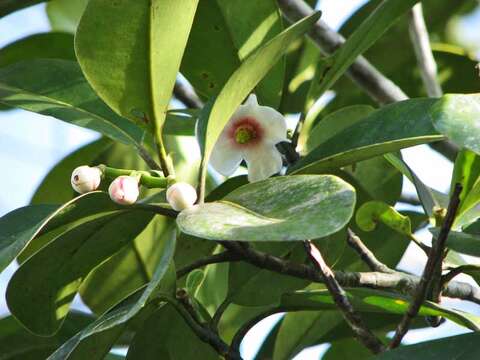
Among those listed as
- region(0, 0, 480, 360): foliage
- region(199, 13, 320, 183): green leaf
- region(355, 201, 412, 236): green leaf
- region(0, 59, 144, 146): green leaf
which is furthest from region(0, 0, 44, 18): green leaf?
region(355, 201, 412, 236): green leaf

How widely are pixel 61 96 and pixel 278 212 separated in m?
0.51

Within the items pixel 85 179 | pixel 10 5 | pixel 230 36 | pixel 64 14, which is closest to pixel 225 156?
pixel 230 36

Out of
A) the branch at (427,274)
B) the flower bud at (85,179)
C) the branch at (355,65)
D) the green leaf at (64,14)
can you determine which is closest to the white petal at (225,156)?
the flower bud at (85,179)

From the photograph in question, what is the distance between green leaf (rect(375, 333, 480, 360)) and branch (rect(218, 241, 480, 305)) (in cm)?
15

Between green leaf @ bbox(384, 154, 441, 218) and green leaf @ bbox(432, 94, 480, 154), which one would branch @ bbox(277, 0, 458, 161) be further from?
green leaf @ bbox(432, 94, 480, 154)

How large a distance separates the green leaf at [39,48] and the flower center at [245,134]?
636 millimetres

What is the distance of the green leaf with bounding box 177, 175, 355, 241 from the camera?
0.76 m

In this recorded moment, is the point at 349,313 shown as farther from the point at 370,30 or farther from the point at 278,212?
the point at 370,30

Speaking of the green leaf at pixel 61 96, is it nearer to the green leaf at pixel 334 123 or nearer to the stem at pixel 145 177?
the stem at pixel 145 177

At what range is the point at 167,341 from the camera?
118 centimetres

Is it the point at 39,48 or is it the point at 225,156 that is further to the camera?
the point at 39,48

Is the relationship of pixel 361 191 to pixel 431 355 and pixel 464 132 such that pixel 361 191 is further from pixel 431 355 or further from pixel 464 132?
pixel 464 132

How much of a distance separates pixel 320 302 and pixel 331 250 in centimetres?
11

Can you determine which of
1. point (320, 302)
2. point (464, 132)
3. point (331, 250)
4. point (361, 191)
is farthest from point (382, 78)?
point (464, 132)
